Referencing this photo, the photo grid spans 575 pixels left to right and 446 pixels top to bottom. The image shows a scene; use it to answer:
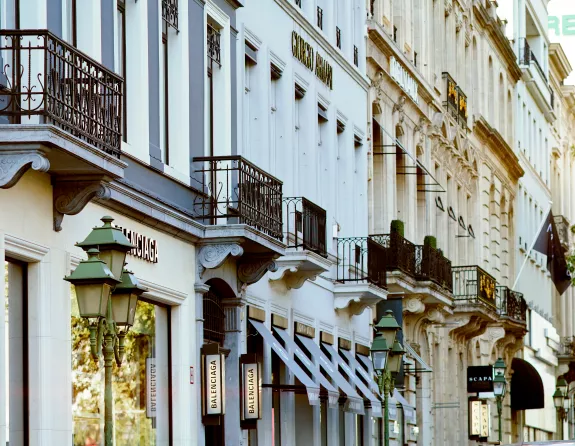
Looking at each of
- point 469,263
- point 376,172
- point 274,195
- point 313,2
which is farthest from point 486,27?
point 274,195

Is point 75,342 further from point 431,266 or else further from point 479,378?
point 479,378

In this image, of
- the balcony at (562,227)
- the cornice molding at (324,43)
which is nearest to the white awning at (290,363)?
the cornice molding at (324,43)

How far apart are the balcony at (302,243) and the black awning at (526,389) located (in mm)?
28274

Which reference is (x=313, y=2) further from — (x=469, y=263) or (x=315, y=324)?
(x=469, y=263)

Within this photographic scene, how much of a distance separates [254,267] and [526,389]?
108 ft

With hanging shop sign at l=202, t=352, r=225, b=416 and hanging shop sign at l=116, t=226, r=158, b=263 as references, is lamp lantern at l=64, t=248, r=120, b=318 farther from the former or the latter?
hanging shop sign at l=202, t=352, r=225, b=416

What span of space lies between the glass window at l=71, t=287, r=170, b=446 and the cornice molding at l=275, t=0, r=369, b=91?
8.33 meters

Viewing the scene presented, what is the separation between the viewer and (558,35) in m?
91.6

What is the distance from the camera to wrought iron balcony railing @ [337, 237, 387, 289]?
3347cm

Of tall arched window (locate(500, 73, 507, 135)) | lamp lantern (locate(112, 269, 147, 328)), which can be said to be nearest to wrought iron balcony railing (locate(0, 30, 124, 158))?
lamp lantern (locate(112, 269, 147, 328))

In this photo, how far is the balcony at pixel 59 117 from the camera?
16.6 meters

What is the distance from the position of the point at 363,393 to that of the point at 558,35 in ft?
203

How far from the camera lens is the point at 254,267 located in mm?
25625

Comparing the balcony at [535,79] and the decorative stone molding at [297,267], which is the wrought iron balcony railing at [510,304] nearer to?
the balcony at [535,79]
